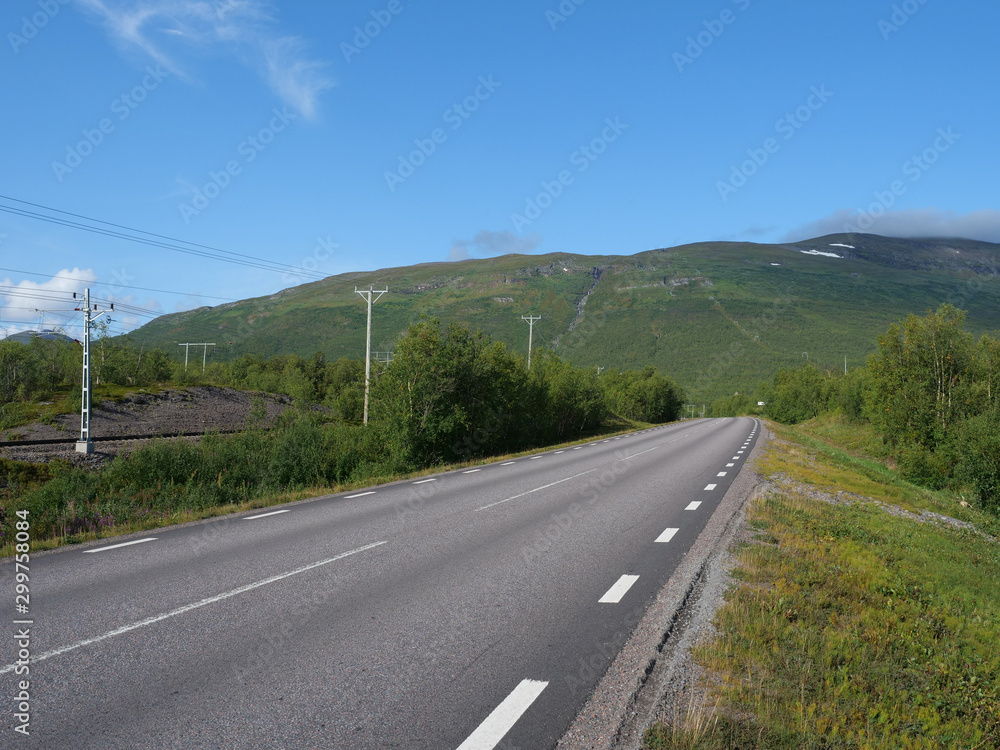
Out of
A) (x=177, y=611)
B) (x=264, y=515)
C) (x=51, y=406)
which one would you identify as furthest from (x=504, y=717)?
(x=51, y=406)

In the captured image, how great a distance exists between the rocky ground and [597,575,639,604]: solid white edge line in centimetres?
2533

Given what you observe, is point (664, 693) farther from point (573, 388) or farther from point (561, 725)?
point (573, 388)

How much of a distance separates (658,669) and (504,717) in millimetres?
1327

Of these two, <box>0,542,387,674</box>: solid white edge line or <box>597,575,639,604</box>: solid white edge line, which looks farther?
<box>597,575,639,604</box>: solid white edge line

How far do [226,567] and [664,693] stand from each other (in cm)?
519

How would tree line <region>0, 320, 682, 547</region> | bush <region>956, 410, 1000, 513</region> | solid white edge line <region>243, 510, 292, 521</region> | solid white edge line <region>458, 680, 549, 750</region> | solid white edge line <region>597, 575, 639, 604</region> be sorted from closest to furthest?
solid white edge line <region>458, 680, 549, 750</region>
solid white edge line <region>597, 575, 639, 604</region>
solid white edge line <region>243, 510, 292, 521</region>
tree line <region>0, 320, 682, 547</region>
bush <region>956, 410, 1000, 513</region>

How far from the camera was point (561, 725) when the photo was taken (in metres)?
3.64

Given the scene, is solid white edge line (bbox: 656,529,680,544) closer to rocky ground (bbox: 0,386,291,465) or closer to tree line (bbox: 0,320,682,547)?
tree line (bbox: 0,320,682,547)

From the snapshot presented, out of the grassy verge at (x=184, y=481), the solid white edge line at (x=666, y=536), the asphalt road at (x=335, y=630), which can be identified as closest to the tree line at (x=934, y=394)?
the grassy verge at (x=184, y=481)

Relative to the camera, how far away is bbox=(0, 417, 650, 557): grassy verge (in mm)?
10555

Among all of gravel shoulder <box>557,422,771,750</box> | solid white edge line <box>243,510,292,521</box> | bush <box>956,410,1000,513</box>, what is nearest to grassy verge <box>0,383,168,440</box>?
solid white edge line <box>243,510,292,521</box>

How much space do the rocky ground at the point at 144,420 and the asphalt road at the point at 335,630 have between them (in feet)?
73.2

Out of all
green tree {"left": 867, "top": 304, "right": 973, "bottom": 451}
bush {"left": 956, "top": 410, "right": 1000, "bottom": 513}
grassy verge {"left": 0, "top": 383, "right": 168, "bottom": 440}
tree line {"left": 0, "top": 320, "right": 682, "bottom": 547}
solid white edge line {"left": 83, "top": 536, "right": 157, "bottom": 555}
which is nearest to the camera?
solid white edge line {"left": 83, "top": 536, "right": 157, "bottom": 555}

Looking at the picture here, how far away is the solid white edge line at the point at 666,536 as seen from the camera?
29.2 ft
